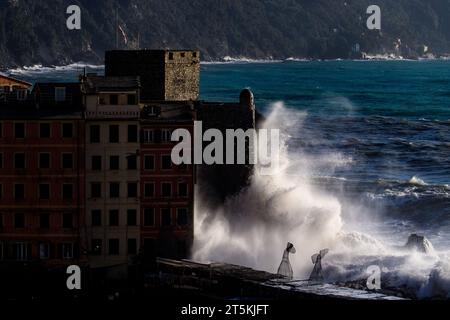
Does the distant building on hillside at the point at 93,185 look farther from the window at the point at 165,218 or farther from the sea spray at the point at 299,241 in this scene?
the sea spray at the point at 299,241

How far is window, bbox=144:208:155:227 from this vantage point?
87.8 meters

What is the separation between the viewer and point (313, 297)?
79938mm

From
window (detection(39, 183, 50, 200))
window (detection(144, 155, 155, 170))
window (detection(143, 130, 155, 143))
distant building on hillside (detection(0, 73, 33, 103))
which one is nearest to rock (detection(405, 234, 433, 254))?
window (detection(144, 155, 155, 170))

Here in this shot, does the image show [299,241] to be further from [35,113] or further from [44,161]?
[35,113]

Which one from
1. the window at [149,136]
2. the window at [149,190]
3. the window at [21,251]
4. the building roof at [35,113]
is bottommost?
the window at [21,251]

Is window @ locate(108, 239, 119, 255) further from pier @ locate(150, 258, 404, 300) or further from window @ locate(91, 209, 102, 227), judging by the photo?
pier @ locate(150, 258, 404, 300)

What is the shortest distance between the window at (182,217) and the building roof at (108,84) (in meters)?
5.91

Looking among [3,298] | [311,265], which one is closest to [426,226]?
Answer: [311,265]

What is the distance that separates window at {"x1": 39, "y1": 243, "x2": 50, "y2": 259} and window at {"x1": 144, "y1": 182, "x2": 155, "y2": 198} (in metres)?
4.98

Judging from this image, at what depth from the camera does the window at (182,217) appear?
88.4 m

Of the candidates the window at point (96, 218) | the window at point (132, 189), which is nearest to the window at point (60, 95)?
the window at point (132, 189)

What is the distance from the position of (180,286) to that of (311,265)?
44.3ft

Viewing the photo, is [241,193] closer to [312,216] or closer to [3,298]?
[312,216]

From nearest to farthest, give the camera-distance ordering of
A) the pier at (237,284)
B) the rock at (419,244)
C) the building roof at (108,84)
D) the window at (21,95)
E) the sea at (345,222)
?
1. the pier at (237,284)
2. the building roof at (108,84)
3. the window at (21,95)
4. the sea at (345,222)
5. the rock at (419,244)
